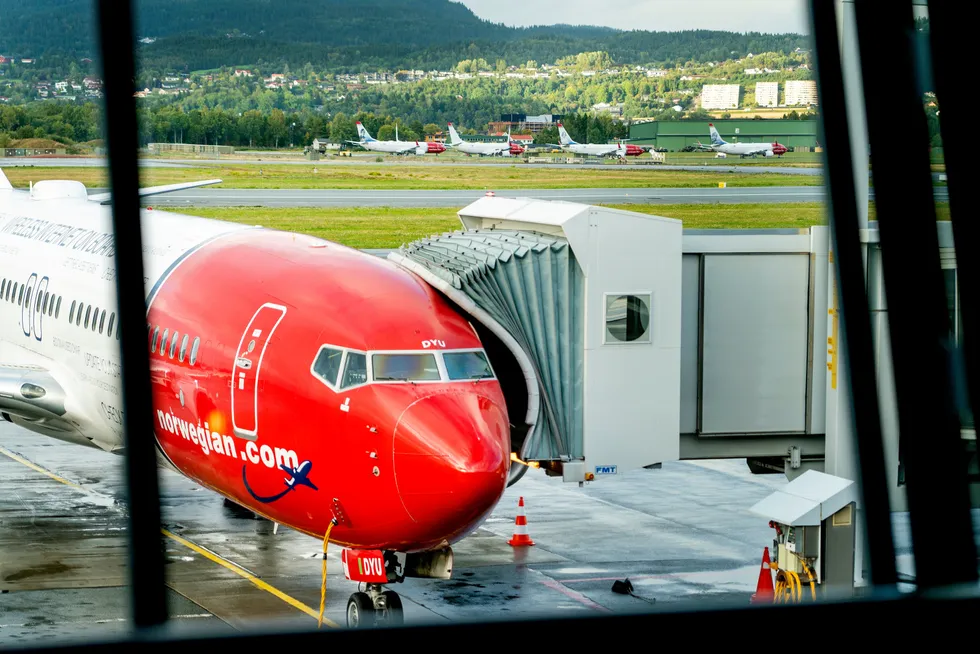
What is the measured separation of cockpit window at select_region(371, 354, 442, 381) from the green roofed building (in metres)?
47.2

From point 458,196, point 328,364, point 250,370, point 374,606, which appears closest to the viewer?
point 328,364

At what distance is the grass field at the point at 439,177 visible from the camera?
68.4 m

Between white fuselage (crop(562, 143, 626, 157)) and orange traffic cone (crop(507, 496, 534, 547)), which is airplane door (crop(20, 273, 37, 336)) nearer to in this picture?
orange traffic cone (crop(507, 496, 534, 547))

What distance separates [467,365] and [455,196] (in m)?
51.5

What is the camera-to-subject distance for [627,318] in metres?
15.9

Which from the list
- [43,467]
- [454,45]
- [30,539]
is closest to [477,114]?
[454,45]

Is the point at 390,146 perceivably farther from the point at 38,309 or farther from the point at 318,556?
the point at 318,556

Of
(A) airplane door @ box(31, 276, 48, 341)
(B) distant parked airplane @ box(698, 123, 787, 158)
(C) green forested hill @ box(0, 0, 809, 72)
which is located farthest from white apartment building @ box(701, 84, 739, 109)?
(A) airplane door @ box(31, 276, 48, 341)

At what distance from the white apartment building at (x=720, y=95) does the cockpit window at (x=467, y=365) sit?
3658 cm

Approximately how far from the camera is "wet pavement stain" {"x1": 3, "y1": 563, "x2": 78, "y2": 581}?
18.5m

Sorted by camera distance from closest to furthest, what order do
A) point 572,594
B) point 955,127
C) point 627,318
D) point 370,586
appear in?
point 955,127
point 370,586
point 627,318
point 572,594

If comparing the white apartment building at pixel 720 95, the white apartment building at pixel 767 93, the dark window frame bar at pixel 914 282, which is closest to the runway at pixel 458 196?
the white apartment building at pixel 767 93

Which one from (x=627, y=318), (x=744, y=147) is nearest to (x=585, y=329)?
(x=627, y=318)

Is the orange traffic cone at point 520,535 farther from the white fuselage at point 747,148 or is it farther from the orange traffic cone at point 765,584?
the white fuselage at point 747,148
